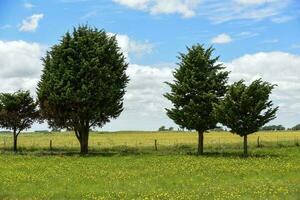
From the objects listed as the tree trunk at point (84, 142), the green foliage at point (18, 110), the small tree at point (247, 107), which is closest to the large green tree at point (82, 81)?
the tree trunk at point (84, 142)

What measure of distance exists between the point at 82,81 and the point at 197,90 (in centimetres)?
1079

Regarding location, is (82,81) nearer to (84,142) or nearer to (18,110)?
(84,142)

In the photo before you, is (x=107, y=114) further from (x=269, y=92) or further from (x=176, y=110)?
(x=269, y=92)

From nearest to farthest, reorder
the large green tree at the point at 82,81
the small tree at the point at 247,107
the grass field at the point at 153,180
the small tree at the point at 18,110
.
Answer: the grass field at the point at 153,180, the small tree at the point at 247,107, the large green tree at the point at 82,81, the small tree at the point at 18,110

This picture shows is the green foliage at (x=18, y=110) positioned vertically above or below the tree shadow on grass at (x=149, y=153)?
above

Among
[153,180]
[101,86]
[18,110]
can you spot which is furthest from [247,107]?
[18,110]

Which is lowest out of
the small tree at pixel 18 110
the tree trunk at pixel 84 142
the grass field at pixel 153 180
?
the grass field at pixel 153 180

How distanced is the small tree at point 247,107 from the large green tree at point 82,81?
12.0 meters

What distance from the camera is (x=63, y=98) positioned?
49812 mm

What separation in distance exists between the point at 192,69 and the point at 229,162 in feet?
50.5

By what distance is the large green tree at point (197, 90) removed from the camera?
49.5m

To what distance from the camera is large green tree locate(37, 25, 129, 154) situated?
50.2 m

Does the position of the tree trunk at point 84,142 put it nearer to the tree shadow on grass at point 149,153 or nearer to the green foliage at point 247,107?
the tree shadow on grass at point 149,153

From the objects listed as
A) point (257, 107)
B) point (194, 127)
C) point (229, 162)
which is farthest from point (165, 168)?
point (194, 127)
